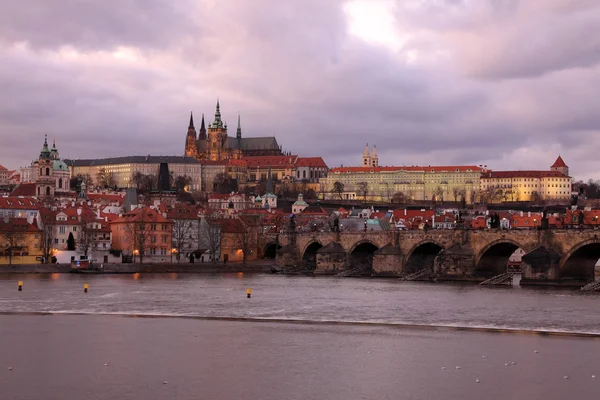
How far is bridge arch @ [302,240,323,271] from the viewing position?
71869 mm

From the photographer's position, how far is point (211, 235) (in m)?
74.4

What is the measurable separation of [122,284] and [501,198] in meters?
143

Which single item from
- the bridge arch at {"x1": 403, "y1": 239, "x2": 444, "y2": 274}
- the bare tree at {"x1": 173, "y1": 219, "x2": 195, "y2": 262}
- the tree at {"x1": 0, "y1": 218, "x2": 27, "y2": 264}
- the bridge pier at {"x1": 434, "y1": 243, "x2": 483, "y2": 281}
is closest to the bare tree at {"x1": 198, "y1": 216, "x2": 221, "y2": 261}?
the bare tree at {"x1": 173, "y1": 219, "x2": 195, "y2": 262}

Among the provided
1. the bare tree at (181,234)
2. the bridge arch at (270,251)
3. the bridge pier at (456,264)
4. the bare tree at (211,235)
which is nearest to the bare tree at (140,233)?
the bare tree at (181,234)

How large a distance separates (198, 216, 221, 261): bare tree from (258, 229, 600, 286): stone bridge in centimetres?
514

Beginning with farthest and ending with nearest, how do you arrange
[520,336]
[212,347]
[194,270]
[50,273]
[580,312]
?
1. [194,270]
2. [50,273]
3. [580,312]
4. [520,336]
5. [212,347]

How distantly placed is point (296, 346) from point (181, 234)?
48429 mm

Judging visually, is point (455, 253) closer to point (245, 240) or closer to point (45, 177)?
point (245, 240)

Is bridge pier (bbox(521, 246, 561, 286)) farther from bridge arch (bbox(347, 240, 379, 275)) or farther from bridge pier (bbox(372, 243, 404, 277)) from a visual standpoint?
bridge arch (bbox(347, 240, 379, 275))

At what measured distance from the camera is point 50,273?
61562 millimetres

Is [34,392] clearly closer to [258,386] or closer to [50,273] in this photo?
[258,386]

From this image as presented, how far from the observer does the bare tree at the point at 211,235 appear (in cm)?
7431

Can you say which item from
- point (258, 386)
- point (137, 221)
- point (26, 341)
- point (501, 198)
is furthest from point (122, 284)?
point (501, 198)

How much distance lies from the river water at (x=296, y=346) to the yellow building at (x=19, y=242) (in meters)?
22.4
